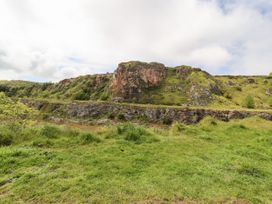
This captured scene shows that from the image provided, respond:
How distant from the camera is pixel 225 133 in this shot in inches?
939

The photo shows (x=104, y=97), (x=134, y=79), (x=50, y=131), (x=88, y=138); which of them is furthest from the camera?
(x=104, y=97)

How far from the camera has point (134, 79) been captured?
8950 centimetres

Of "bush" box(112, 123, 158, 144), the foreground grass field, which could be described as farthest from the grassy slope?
the foreground grass field

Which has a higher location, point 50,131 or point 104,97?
point 104,97

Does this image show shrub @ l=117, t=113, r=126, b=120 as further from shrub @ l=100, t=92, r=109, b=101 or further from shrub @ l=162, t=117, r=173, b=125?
shrub @ l=100, t=92, r=109, b=101

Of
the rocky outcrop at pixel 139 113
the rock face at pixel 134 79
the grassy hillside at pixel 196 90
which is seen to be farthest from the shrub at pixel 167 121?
the rock face at pixel 134 79

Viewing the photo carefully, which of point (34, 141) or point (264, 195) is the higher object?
point (34, 141)

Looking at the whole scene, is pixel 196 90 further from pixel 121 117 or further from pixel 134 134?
pixel 134 134

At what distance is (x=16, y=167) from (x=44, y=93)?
116 meters

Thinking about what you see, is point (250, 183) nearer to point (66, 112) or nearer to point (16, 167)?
point (16, 167)

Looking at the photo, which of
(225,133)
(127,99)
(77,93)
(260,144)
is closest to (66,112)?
(127,99)

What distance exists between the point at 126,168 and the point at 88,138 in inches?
234

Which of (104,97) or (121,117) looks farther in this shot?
(104,97)

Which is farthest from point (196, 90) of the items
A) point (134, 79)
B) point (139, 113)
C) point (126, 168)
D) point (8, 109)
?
point (126, 168)
